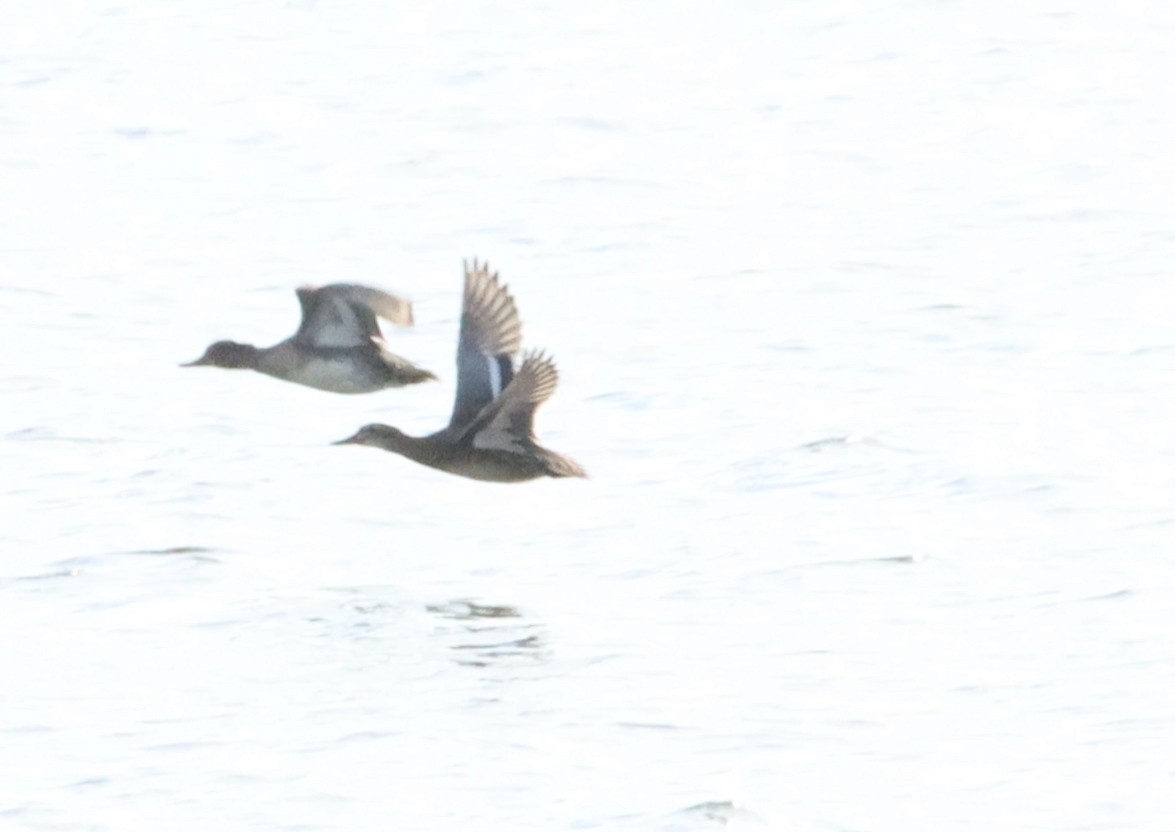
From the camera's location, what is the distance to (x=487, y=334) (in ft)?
36.0

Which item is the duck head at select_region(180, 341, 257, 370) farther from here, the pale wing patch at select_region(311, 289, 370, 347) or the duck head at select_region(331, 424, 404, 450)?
the duck head at select_region(331, 424, 404, 450)

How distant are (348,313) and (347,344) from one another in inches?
5.2

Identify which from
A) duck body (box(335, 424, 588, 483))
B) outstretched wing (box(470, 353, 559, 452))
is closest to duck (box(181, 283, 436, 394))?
duck body (box(335, 424, 588, 483))

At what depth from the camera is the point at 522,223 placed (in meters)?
20.8

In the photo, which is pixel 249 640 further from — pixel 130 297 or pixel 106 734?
pixel 130 297

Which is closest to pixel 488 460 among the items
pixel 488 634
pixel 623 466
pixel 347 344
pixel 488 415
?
pixel 488 415

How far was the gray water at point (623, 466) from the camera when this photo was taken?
9023mm

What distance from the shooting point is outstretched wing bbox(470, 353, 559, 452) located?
10.3m

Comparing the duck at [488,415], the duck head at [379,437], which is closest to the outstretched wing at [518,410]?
the duck at [488,415]

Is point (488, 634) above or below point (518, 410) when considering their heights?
below

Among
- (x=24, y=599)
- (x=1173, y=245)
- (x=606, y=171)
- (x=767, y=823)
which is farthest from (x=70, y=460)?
(x=606, y=171)

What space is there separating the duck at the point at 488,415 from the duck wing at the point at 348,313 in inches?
30.2

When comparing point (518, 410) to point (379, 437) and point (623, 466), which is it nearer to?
point (379, 437)

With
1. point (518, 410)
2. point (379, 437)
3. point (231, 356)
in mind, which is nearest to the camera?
point (518, 410)
